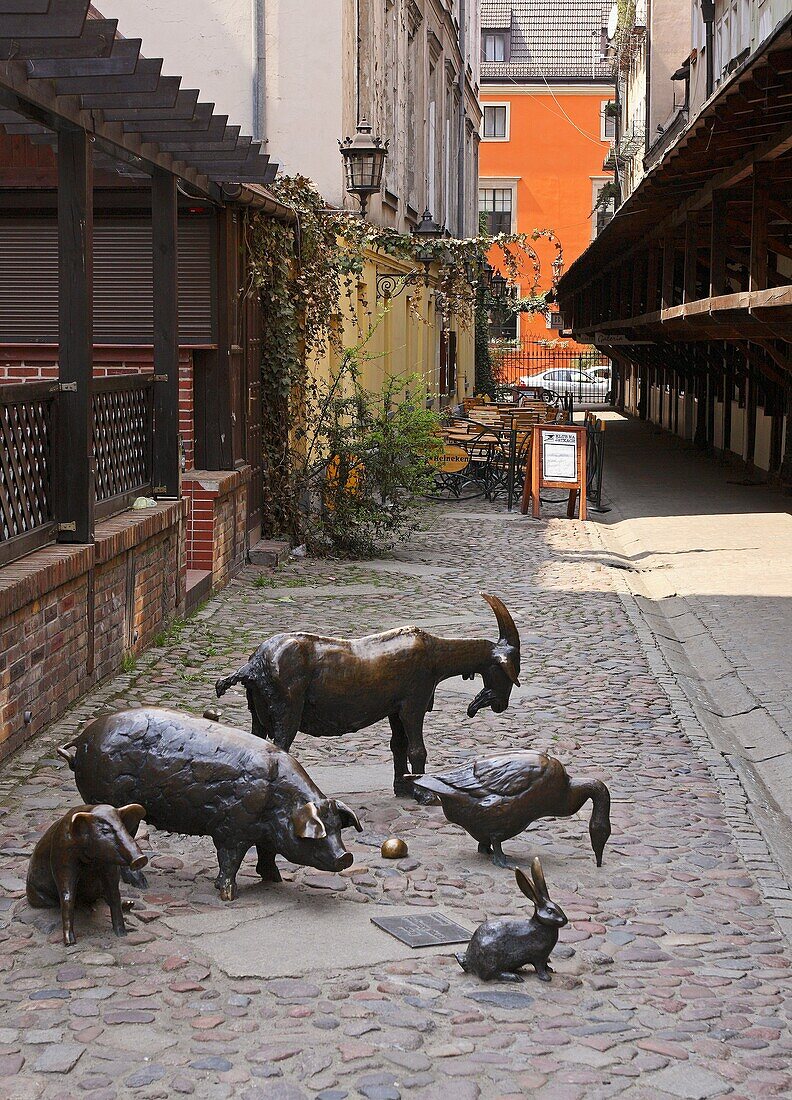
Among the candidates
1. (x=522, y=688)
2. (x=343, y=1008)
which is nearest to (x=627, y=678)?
(x=522, y=688)

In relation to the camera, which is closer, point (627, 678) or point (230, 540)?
point (627, 678)

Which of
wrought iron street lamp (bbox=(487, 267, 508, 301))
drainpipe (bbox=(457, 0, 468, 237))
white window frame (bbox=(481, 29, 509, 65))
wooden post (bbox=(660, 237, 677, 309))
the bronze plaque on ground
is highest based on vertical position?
white window frame (bbox=(481, 29, 509, 65))

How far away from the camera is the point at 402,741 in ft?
19.4

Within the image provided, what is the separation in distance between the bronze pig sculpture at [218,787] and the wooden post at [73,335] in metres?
2.88

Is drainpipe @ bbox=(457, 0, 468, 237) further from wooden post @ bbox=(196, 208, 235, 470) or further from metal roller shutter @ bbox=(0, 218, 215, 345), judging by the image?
metal roller shutter @ bbox=(0, 218, 215, 345)

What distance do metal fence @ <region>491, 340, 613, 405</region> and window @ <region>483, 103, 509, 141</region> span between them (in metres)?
9.00

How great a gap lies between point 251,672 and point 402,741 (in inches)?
29.4

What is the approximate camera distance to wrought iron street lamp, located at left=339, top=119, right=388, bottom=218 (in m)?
13.6

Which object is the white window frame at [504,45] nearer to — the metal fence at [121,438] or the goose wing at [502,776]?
the metal fence at [121,438]

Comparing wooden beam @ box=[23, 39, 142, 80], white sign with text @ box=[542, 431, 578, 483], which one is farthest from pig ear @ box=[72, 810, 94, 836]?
white sign with text @ box=[542, 431, 578, 483]

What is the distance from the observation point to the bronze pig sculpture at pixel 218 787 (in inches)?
178

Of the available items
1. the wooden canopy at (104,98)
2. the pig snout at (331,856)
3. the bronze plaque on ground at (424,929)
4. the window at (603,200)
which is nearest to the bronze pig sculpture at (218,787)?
the pig snout at (331,856)

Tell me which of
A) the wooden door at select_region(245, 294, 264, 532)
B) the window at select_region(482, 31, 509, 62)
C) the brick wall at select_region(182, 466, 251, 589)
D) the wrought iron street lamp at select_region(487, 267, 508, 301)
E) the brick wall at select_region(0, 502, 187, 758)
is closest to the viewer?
the brick wall at select_region(0, 502, 187, 758)

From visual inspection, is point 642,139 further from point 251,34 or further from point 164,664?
point 164,664
